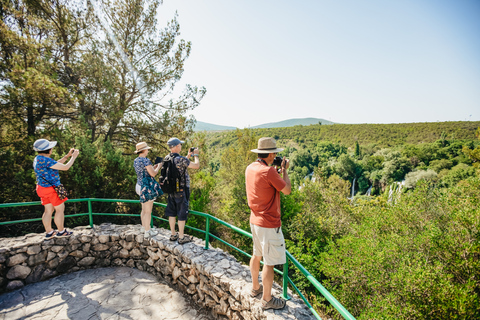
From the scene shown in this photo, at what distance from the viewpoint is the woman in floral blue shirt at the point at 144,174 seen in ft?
12.5

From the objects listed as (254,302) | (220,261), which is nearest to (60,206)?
(220,261)

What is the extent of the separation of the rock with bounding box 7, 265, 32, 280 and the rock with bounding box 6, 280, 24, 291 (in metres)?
0.07

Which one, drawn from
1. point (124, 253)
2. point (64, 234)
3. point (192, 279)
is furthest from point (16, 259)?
point (192, 279)

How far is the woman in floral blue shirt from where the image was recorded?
150 inches

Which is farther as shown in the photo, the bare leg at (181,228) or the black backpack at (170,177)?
the bare leg at (181,228)

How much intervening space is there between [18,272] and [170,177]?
337 centimetres

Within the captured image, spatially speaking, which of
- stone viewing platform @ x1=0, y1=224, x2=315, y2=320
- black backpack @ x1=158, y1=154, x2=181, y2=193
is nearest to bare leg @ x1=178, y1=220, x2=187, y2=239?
stone viewing platform @ x1=0, y1=224, x2=315, y2=320

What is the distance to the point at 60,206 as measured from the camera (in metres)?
3.88

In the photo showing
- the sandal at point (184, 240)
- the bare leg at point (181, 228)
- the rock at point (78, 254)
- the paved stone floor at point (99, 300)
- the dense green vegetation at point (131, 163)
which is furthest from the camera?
the dense green vegetation at point (131, 163)

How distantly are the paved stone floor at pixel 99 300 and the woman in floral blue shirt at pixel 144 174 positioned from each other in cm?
99

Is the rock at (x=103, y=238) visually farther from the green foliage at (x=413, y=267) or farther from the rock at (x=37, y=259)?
the green foliage at (x=413, y=267)

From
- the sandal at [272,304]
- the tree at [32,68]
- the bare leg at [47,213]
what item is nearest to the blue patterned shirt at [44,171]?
the bare leg at [47,213]

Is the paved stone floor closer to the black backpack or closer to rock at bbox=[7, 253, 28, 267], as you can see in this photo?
rock at bbox=[7, 253, 28, 267]

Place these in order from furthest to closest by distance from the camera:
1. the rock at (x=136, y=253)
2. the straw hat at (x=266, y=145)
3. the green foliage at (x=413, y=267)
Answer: the green foliage at (x=413, y=267) < the rock at (x=136, y=253) < the straw hat at (x=266, y=145)
